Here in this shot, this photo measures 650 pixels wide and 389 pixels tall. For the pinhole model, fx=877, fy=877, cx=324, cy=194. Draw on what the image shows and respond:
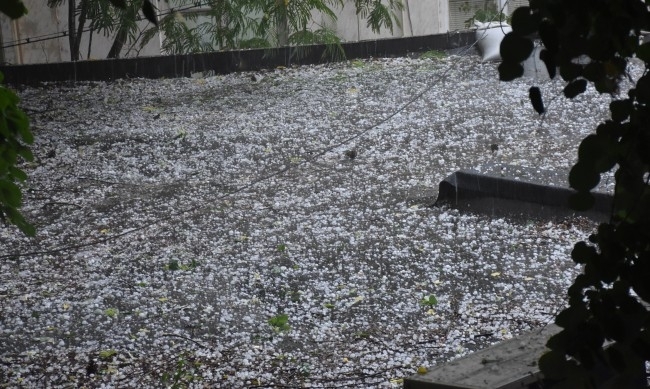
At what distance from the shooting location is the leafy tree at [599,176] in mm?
882

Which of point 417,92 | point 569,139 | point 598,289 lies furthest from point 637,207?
point 417,92

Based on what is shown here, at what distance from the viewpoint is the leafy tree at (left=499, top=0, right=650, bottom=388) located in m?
0.88

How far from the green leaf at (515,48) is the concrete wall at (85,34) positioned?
7095 mm

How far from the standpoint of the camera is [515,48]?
0.89 metres

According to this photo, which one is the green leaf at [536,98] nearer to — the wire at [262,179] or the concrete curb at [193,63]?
the wire at [262,179]

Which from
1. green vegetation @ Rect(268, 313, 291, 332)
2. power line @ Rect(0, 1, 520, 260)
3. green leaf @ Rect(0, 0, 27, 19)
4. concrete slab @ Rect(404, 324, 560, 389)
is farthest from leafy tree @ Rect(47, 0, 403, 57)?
green leaf @ Rect(0, 0, 27, 19)

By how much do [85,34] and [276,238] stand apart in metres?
5.71

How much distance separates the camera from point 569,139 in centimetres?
464

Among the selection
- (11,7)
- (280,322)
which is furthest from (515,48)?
(280,322)

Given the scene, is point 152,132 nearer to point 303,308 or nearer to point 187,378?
point 303,308

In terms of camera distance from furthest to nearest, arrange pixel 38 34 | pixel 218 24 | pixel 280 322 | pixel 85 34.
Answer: pixel 85 34, pixel 38 34, pixel 218 24, pixel 280 322

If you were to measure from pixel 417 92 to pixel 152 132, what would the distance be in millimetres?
1714

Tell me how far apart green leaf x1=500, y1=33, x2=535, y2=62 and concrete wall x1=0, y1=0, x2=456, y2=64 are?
710 cm

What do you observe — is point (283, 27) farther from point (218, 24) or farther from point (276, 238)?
point (276, 238)
